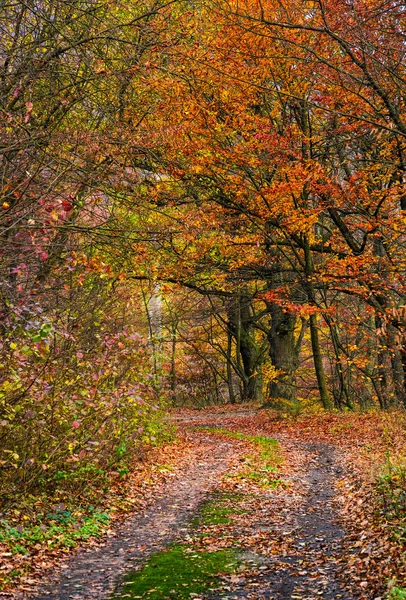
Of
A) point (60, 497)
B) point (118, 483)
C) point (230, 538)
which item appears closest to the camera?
point (230, 538)

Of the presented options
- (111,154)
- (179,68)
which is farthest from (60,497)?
(179,68)

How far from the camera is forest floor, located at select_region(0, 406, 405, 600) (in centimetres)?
669

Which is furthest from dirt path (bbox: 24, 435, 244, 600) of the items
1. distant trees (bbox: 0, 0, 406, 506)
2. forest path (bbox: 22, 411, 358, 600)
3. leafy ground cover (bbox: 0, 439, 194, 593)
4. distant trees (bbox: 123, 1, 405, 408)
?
distant trees (bbox: 123, 1, 405, 408)

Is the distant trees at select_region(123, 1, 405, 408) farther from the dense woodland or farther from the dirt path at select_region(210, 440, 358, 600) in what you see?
the dirt path at select_region(210, 440, 358, 600)

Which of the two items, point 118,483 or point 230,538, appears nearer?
point 230,538

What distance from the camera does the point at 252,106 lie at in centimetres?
2045

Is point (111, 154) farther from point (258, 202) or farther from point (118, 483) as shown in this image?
point (258, 202)

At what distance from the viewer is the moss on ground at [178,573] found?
6.70m

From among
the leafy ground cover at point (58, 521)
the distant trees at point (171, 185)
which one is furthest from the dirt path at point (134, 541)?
the distant trees at point (171, 185)

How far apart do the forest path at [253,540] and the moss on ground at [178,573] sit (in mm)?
133

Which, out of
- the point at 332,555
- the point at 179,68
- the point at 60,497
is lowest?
the point at 332,555

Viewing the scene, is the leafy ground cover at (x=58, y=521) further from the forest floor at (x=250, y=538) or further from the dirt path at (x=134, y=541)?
the dirt path at (x=134, y=541)

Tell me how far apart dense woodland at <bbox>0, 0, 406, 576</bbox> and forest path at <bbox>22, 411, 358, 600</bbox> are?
1.44m

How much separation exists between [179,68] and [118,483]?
24.3 ft
